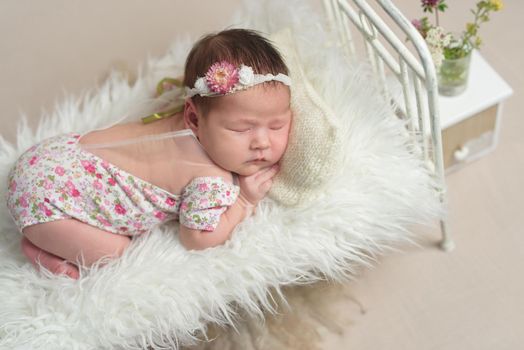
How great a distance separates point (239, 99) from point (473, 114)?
2.19ft

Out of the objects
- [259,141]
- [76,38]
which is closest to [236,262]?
[259,141]

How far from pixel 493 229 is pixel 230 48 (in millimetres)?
880

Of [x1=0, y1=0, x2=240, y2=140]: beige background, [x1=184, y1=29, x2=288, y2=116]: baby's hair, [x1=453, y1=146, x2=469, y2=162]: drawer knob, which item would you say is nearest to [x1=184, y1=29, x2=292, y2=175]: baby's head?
[x1=184, y1=29, x2=288, y2=116]: baby's hair

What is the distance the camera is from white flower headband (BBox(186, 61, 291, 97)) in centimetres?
115

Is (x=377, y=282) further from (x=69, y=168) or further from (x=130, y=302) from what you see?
(x=69, y=168)

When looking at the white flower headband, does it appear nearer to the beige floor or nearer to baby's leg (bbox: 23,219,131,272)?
baby's leg (bbox: 23,219,131,272)

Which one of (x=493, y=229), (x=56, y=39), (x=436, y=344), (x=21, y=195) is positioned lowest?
(x=436, y=344)

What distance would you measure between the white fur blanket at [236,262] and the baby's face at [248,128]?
0.13m

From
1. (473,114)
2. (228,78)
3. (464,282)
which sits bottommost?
(464,282)

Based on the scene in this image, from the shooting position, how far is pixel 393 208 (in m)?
1.27

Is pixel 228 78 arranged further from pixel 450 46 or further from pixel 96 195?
pixel 450 46

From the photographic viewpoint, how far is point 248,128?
1.22m

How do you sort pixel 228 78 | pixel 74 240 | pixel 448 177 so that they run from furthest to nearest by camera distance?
pixel 448 177
pixel 74 240
pixel 228 78

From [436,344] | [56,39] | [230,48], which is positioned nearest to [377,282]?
[436,344]
